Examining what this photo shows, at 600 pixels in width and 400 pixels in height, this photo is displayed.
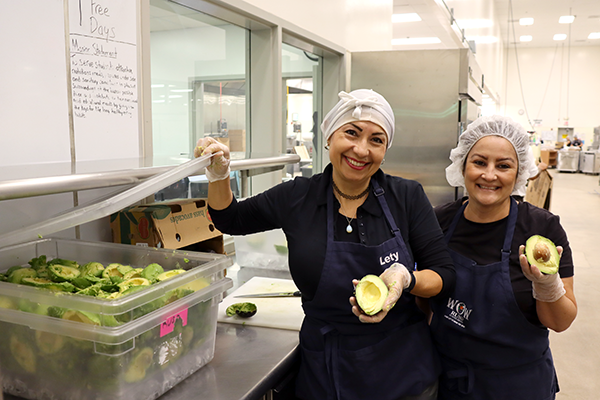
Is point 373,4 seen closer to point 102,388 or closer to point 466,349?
point 466,349

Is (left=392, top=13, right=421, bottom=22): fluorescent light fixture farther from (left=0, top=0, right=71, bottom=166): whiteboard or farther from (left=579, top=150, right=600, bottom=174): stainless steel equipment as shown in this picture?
(left=579, top=150, right=600, bottom=174): stainless steel equipment

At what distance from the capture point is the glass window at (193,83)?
2.34 m

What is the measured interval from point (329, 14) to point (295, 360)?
2.69 m

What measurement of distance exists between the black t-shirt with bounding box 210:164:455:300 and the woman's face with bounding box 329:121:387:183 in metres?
0.09

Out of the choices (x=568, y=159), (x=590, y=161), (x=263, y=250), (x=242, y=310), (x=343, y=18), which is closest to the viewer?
(x=242, y=310)

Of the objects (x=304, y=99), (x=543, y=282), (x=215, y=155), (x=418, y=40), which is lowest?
(x=543, y=282)

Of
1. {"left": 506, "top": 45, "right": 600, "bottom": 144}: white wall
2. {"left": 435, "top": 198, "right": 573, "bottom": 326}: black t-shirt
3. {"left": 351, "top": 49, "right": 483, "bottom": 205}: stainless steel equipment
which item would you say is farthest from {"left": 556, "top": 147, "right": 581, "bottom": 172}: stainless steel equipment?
{"left": 435, "top": 198, "right": 573, "bottom": 326}: black t-shirt

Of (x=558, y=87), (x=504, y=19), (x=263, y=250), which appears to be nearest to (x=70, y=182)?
(x=263, y=250)

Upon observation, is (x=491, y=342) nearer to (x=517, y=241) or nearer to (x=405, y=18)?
(x=517, y=241)

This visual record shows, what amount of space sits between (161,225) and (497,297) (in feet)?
3.74

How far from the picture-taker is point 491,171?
1611 mm

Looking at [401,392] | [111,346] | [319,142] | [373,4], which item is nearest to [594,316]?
[319,142]

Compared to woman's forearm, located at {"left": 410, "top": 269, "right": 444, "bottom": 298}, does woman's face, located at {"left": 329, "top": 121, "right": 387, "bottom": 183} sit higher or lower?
higher

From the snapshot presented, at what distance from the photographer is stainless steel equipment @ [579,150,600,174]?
53.2ft
